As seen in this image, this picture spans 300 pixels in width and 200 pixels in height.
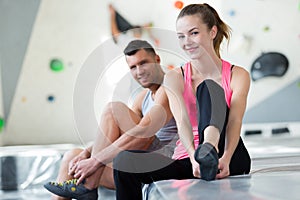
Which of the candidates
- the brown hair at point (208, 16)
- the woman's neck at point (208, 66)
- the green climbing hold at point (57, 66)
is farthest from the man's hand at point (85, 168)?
the green climbing hold at point (57, 66)

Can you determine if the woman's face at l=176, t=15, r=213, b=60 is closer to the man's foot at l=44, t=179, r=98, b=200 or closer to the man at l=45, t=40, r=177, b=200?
the man at l=45, t=40, r=177, b=200

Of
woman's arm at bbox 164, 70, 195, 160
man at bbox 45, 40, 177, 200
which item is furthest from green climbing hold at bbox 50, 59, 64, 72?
woman's arm at bbox 164, 70, 195, 160

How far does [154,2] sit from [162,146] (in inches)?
66.3

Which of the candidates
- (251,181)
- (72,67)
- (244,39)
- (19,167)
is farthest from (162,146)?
(244,39)

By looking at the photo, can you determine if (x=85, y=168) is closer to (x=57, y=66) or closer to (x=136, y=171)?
(x=136, y=171)

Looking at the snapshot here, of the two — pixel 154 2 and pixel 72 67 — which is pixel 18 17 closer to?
pixel 72 67

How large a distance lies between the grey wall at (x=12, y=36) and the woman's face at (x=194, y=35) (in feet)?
5.87

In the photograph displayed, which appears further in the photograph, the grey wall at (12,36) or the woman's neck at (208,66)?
the grey wall at (12,36)

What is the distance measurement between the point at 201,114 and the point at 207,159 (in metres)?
0.20

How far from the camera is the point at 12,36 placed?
9.29 ft

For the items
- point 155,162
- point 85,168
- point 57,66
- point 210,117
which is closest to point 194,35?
point 210,117

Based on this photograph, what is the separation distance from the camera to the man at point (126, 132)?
1454 millimetres

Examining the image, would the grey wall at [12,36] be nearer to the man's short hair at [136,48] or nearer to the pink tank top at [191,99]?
the man's short hair at [136,48]

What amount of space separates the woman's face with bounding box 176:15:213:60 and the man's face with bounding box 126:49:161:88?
0.22 m
